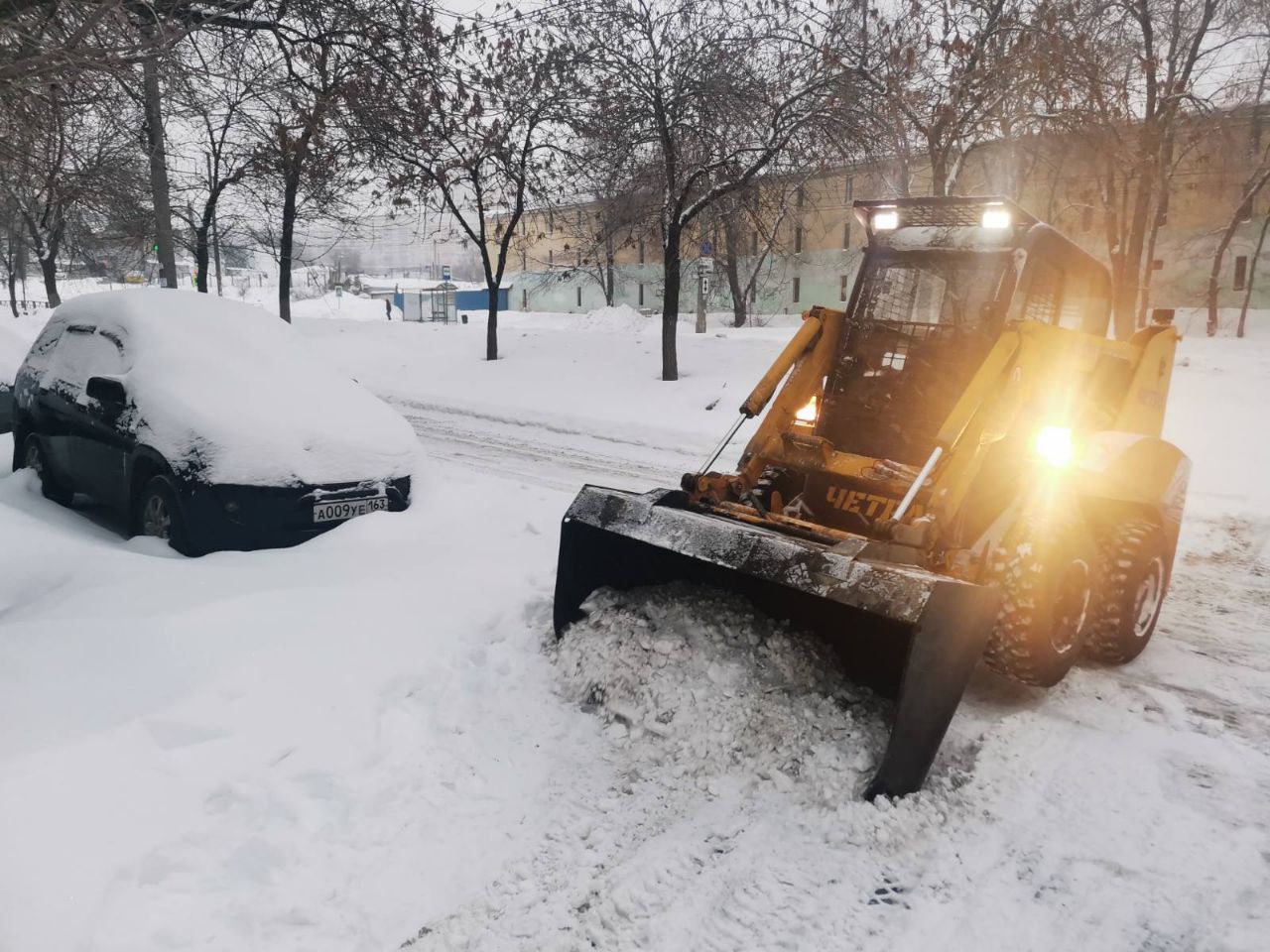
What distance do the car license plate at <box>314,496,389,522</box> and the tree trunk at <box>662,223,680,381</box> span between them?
34.1 feet

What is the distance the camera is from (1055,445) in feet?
14.0

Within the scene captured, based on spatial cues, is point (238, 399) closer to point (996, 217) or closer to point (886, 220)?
point (886, 220)

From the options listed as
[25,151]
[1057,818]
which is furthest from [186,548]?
[1057,818]

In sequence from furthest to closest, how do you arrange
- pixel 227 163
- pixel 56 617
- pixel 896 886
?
pixel 227 163, pixel 56 617, pixel 896 886

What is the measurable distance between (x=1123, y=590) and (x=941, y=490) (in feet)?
3.76

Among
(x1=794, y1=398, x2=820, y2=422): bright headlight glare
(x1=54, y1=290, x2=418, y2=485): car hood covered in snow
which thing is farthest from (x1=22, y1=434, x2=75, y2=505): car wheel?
(x1=794, y1=398, x2=820, y2=422): bright headlight glare

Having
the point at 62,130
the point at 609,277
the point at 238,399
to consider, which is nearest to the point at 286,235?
the point at 62,130

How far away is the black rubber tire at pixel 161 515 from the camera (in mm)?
5199

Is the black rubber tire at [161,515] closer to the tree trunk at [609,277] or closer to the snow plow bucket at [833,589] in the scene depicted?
the snow plow bucket at [833,589]

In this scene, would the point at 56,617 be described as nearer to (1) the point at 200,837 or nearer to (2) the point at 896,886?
(1) the point at 200,837

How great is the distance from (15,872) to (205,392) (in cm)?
364

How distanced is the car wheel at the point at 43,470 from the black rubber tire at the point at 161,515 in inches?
53.3

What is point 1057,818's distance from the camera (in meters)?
3.06

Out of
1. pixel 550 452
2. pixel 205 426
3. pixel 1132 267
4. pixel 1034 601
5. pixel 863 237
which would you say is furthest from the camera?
pixel 863 237
